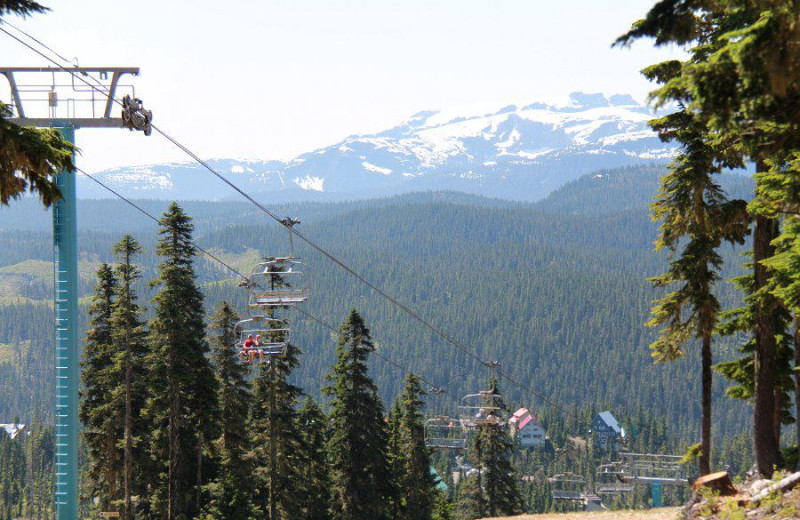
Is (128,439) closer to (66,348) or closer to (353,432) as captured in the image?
(353,432)

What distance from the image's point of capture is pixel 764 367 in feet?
75.6

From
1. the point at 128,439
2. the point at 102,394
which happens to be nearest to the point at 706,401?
the point at 128,439

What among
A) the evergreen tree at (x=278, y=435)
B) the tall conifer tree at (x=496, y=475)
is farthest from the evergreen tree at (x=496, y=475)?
the evergreen tree at (x=278, y=435)

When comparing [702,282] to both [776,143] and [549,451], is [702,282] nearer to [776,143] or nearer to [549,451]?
[776,143]

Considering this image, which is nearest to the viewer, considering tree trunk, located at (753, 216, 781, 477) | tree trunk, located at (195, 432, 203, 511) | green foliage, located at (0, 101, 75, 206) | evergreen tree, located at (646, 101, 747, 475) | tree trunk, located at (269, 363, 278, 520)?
green foliage, located at (0, 101, 75, 206)

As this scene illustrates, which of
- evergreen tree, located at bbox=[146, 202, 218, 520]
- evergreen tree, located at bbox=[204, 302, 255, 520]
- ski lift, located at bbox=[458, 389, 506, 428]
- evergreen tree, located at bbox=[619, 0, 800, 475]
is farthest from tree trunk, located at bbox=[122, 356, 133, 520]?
evergreen tree, located at bbox=[619, 0, 800, 475]

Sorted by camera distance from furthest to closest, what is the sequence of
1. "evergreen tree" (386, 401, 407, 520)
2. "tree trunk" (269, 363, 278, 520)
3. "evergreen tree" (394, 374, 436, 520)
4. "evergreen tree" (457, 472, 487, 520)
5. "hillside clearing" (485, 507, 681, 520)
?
1. "evergreen tree" (457, 472, 487, 520)
2. "evergreen tree" (394, 374, 436, 520)
3. "evergreen tree" (386, 401, 407, 520)
4. "tree trunk" (269, 363, 278, 520)
5. "hillside clearing" (485, 507, 681, 520)

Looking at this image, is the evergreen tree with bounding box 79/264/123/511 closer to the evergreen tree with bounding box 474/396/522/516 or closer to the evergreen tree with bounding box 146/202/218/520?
the evergreen tree with bounding box 146/202/218/520

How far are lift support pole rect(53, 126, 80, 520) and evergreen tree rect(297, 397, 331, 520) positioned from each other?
31.3 m

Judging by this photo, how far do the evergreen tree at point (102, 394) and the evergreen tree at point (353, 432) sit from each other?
9.72 m

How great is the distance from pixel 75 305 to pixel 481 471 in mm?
45283

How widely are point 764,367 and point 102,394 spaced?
2747 cm

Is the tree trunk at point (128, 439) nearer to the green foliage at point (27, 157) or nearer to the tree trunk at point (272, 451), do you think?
the tree trunk at point (272, 451)

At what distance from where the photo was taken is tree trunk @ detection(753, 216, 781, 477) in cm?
2261
